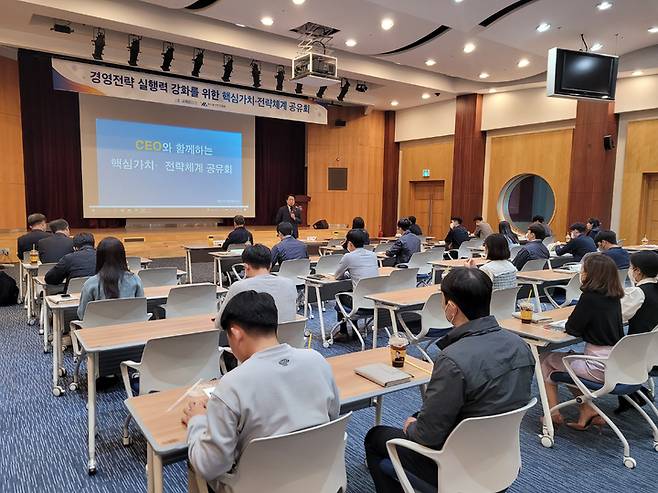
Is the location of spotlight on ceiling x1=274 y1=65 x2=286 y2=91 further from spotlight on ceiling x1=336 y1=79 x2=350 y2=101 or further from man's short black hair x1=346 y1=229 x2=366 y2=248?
man's short black hair x1=346 y1=229 x2=366 y2=248

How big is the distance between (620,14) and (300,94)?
7161 mm

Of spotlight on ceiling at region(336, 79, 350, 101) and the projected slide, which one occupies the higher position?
spotlight on ceiling at region(336, 79, 350, 101)

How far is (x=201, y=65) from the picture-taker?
1009cm

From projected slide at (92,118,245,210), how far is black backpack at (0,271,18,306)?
4189mm

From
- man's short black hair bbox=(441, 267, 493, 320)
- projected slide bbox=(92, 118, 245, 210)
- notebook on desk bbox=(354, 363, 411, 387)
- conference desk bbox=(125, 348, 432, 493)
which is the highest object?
projected slide bbox=(92, 118, 245, 210)

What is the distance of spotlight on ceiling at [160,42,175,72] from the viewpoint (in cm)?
939

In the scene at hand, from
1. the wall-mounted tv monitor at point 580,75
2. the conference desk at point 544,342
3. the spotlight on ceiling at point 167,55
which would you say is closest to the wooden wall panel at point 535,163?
the wall-mounted tv monitor at point 580,75

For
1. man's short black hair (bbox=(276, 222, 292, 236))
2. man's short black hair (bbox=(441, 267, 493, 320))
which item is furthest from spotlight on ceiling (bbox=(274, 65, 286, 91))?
man's short black hair (bbox=(441, 267, 493, 320))

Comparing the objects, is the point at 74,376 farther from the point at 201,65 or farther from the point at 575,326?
the point at 201,65

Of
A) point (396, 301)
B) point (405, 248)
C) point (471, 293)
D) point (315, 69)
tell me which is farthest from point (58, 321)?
point (315, 69)

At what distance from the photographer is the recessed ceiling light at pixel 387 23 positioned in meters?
8.38

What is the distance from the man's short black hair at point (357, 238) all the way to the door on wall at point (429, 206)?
32.7ft

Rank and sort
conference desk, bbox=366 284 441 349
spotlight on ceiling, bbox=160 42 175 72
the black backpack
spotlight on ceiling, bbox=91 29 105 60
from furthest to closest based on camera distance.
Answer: spotlight on ceiling, bbox=160 42 175 72 → spotlight on ceiling, bbox=91 29 105 60 → the black backpack → conference desk, bbox=366 284 441 349

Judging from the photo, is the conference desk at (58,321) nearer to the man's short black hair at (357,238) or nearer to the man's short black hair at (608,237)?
the man's short black hair at (357,238)
